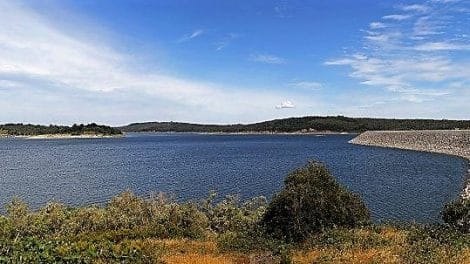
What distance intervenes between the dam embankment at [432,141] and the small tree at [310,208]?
67.9m

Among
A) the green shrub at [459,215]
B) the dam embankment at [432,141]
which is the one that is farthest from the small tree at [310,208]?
the dam embankment at [432,141]

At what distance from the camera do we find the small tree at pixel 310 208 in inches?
640

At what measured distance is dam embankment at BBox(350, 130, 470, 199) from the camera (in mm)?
90306

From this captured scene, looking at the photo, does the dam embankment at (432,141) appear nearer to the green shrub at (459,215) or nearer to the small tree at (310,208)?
the green shrub at (459,215)

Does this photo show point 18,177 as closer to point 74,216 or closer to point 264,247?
point 74,216

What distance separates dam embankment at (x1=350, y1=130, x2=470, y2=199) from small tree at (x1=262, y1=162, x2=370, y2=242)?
67.9 meters

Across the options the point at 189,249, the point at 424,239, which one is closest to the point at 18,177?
the point at 189,249

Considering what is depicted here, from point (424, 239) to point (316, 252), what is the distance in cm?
364

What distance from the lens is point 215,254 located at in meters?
14.1

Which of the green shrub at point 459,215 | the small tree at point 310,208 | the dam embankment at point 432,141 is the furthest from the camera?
the dam embankment at point 432,141

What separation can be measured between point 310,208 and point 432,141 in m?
97.0

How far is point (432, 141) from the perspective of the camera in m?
104

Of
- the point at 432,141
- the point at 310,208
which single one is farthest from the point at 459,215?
the point at 432,141

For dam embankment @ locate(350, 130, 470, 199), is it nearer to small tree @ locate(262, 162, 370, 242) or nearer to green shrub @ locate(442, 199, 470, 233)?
green shrub @ locate(442, 199, 470, 233)
